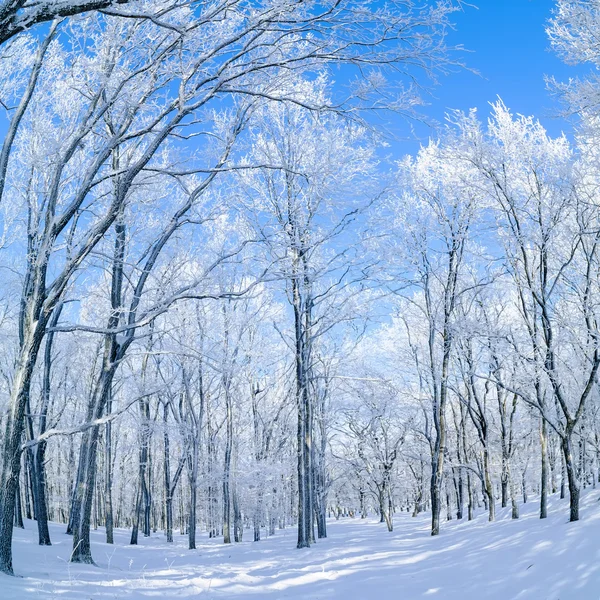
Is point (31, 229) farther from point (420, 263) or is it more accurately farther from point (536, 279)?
point (536, 279)

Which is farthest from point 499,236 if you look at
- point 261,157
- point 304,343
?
point 261,157

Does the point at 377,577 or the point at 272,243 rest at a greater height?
the point at 272,243

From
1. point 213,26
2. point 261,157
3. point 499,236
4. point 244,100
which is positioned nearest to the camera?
point 213,26

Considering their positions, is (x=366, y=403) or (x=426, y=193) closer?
(x=426, y=193)

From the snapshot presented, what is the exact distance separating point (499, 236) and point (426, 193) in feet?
12.8

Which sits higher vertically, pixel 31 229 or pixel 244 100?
pixel 244 100

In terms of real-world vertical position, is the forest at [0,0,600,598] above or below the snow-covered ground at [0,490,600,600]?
above

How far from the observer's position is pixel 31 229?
38.2 feet

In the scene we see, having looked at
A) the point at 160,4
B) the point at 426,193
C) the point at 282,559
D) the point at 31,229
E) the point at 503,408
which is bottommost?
the point at 282,559

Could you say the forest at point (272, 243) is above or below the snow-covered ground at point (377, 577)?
above

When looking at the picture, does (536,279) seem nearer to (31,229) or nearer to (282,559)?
(282,559)

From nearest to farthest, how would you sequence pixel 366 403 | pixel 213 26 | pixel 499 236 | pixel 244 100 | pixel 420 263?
pixel 213 26 → pixel 244 100 → pixel 499 236 → pixel 420 263 → pixel 366 403

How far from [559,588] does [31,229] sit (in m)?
12.1

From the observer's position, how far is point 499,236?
13844mm
